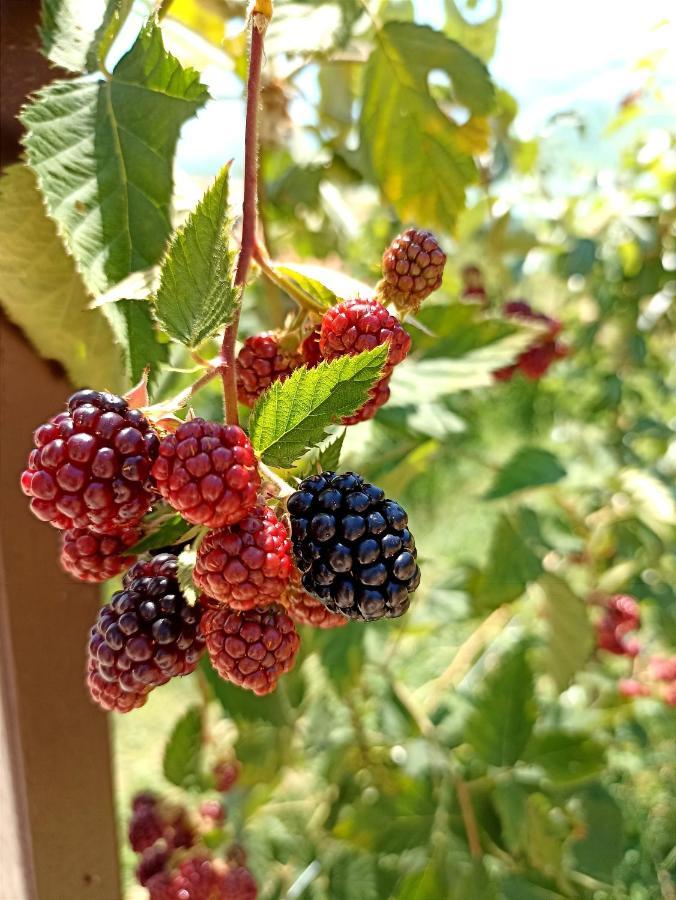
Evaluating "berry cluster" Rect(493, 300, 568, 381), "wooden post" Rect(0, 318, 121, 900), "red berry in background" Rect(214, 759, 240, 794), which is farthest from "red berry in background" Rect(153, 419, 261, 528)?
"berry cluster" Rect(493, 300, 568, 381)

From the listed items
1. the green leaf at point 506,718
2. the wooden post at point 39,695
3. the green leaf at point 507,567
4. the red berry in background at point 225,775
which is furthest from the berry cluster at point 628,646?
the wooden post at point 39,695

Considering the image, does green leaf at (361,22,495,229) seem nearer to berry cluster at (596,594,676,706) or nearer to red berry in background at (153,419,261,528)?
red berry in background at (153,419,261,528)

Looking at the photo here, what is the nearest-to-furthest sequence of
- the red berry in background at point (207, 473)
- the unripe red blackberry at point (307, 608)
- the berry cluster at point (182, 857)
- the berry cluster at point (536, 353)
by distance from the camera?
the red berry in background at point (207, 473) < the unripe red blackberry at point (307, 608) < the berry cluster at point (182, 857) < the berry cluster at point (536, 353)

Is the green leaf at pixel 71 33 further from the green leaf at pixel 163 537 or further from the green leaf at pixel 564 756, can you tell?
the green leaf at pixel 564 756

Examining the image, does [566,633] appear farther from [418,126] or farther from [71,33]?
[71,33]

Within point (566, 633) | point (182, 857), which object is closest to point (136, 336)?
point (182, 857)

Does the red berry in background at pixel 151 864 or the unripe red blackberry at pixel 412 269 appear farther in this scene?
the red berry in background at pixel 151 864
